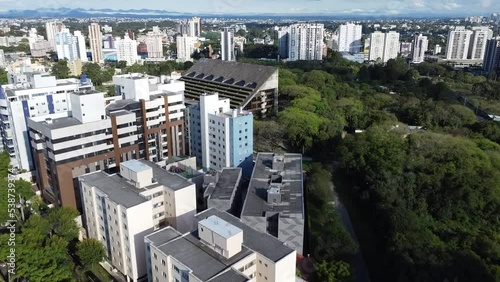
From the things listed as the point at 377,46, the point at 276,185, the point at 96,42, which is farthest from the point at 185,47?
the point at 276,185

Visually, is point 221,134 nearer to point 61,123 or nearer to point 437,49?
point 61,123

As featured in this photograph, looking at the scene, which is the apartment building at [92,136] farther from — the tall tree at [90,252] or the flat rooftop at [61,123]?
the tall tree at [90,252]

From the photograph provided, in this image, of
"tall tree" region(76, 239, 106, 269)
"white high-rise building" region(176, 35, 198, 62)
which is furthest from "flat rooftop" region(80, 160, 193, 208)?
"white high-rise building" region(176, 35, 198, 62)

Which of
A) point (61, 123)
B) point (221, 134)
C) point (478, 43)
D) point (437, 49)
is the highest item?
point (478, 43)

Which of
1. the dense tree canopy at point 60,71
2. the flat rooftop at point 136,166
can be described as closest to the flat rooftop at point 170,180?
the flat rooftop at point 136,166

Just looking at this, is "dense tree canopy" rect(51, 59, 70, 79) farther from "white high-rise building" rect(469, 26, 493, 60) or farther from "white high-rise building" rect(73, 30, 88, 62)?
"white high-rise building" rect(469, 26, 493, 60)

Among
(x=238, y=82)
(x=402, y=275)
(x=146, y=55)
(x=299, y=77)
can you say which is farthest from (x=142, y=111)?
(x=146, y=55)
